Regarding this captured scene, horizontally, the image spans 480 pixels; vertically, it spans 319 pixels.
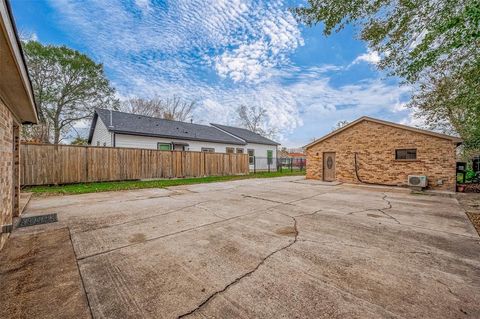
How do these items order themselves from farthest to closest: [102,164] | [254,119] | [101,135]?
1. [254,119]
2. [101,135]
3. [102,164]

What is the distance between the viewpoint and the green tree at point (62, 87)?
1602 cm

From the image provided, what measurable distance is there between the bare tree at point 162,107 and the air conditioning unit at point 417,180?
24983mm

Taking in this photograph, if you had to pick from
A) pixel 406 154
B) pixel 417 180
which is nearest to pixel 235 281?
pixel 417 180

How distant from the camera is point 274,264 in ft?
8.01

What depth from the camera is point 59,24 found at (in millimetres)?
9586

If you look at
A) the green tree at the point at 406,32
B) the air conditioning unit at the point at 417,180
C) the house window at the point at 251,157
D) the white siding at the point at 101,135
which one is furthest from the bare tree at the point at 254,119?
the green tree at the point at 406,32

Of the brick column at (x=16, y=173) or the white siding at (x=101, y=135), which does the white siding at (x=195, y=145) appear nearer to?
the white siding at (x=101, y=135)

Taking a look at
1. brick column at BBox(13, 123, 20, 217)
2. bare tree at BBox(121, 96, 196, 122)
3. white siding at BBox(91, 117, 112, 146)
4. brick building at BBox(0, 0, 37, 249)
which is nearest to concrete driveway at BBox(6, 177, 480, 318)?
brick column at BBox(13, 123, 20, 217)

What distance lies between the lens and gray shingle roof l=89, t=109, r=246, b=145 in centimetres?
1326

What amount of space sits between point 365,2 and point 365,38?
3.55 feet

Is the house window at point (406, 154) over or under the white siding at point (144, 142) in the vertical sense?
under

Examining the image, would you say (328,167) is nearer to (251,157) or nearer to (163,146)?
(251,157)

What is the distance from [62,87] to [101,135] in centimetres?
720

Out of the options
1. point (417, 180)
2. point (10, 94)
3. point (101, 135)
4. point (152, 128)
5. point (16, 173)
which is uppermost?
point (152, 128)
